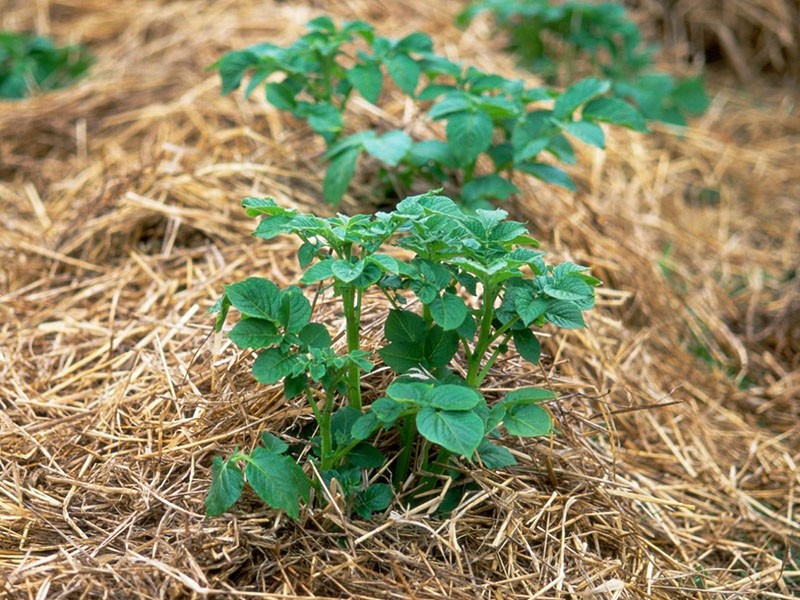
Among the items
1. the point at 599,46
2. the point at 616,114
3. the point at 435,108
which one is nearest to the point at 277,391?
the point at 435,108

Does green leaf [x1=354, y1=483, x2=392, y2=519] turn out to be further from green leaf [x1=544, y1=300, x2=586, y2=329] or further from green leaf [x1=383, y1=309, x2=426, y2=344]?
green leaf [x1=544, y1=300, x2=586, y2=329]

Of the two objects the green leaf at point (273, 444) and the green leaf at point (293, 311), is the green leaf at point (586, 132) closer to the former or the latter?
the green leaf at point (293, 311)

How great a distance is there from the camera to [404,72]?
7.17 feet

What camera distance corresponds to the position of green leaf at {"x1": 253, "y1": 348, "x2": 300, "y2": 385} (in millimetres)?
1399

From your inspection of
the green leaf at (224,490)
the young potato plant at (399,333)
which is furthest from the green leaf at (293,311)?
the green leaf at (224,490)

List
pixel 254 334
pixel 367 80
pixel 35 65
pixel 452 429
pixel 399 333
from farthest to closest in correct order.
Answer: pixel 35 65, pixel 367 80, pixel 399 333, pixel 254 334, pixel 452 429

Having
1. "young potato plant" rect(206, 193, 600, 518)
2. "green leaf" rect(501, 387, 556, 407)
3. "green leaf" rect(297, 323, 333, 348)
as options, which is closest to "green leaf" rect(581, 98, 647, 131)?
"young potato plant" rect(206, 193, 600, 518)

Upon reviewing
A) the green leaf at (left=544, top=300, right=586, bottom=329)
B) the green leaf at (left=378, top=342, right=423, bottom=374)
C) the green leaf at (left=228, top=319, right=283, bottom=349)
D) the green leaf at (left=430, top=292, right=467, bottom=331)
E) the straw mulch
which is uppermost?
the green leaf at (left=430, top=292, right=467, bottom=331)

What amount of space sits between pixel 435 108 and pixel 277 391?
2.71 ft

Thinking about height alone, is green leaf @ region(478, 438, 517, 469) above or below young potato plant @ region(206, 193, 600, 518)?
below

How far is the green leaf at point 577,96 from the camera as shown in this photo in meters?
2.11

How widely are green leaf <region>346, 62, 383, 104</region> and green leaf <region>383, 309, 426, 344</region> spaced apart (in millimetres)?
807

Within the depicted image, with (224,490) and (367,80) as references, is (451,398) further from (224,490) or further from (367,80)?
(367,80)

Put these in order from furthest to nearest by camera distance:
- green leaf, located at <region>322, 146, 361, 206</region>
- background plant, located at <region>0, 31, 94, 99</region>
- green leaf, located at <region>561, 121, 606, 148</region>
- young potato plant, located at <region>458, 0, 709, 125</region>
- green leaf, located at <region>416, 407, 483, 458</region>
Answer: background plant, located at <region>0, 31, 94, 99</region>, young potato plant, located at <region>458, 0, 709, 125</region>, green leaf, located at <region>322, 146, 361, 206</region>, green leaf, located at <region>561, 121, 606, 148</region>, green leaf, located at <region>416, 407, 483, 458</region>
